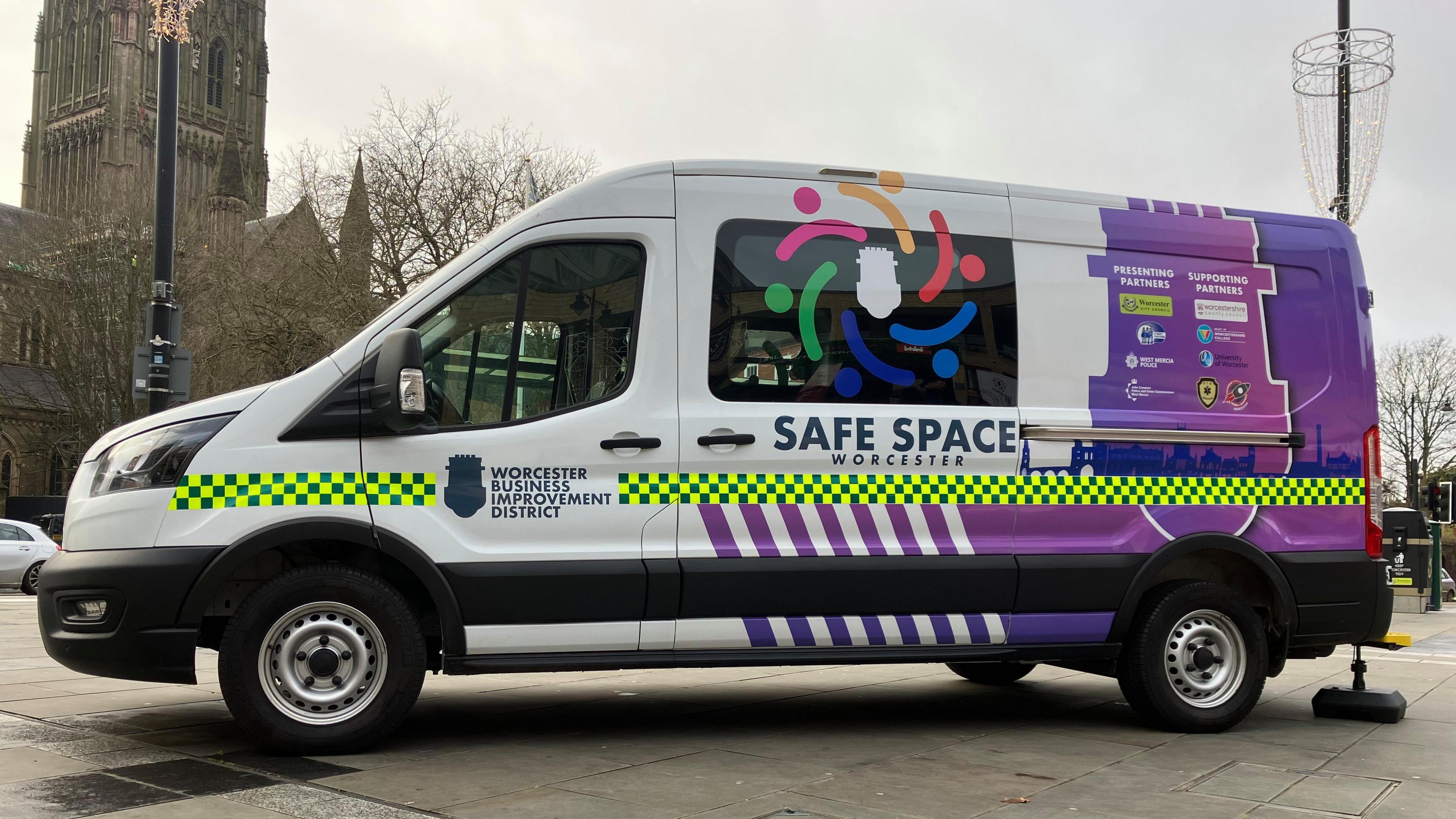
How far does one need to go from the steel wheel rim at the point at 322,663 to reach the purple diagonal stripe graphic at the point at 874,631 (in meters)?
2.21

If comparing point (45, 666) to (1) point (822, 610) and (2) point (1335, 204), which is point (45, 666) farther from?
(2) point (1335, 204)

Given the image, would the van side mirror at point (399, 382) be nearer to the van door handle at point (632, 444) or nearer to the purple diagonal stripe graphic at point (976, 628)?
the van door handle at point (632, 444)

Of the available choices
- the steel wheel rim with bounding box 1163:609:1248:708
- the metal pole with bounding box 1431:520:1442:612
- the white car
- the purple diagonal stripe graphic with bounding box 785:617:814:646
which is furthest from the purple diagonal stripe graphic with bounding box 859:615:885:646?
the metal pole with bounding box 1431:520:1442:612

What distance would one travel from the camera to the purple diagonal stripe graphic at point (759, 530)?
555 cm

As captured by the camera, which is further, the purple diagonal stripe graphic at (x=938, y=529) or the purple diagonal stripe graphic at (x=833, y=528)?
the purple diagonal stripe graphic at (x=938, y=529)

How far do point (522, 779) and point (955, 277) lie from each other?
3.17 meters

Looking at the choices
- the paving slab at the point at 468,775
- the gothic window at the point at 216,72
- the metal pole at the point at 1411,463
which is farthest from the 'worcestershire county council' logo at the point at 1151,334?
the gothic window at the point at 216,72

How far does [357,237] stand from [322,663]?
24297 mm

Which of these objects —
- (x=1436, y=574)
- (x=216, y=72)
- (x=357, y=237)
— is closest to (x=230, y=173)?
(x=216, y=72)

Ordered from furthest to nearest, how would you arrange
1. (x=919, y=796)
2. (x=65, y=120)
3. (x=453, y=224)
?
(x=65, y=120), (x=453, y=224), (x=919, y=796)

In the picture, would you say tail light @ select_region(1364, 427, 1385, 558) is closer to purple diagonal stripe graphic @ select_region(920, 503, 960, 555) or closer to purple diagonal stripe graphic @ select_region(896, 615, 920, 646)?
purple diagonal stripe graphic @ select_region(920, 503, 960, 555)

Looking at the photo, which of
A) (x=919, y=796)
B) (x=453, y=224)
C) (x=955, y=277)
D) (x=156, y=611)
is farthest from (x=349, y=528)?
(x=453, y=224)

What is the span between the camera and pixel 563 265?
18.2 ft

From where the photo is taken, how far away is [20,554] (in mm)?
20547
